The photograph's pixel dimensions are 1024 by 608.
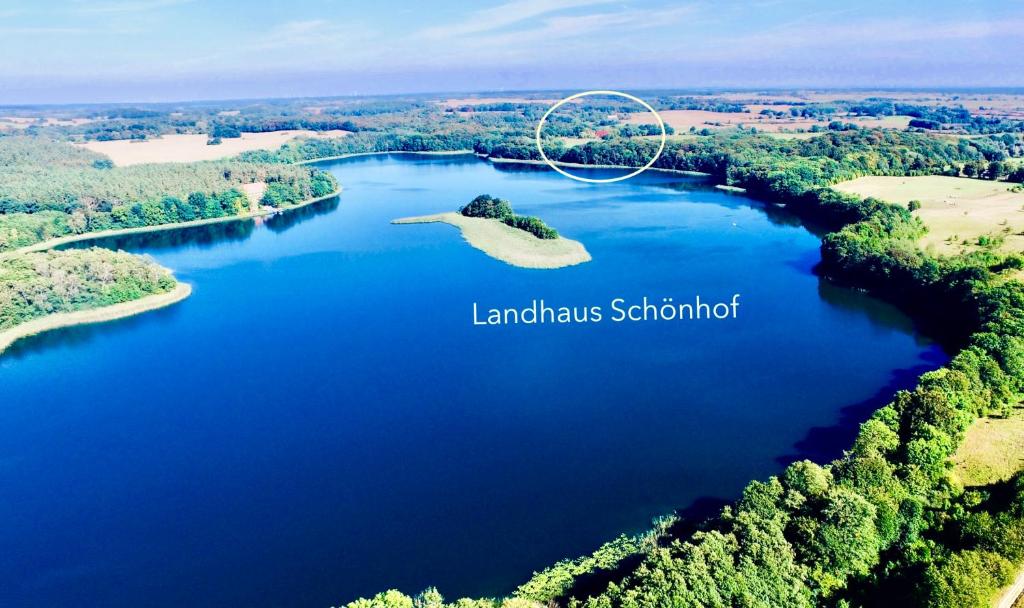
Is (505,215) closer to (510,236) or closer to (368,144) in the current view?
(510,236)

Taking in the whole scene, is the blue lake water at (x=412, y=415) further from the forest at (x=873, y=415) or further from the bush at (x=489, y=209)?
the bush at (x=489, y=209)

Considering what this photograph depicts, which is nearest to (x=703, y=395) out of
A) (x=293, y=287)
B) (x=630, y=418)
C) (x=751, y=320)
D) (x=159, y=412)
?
(x=630, y=418)

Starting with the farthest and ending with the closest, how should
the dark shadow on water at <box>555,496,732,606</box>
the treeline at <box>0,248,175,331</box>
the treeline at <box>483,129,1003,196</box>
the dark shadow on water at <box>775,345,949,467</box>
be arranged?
1. the treeline at <box>483,129,1003,196</box>
2. the treeline at <box>0,248,175,331</box>
3. the dark shadow on water at <box>775,345,949,467</box>
4. the dark shadow on water at <box>555,496,732,606</box>

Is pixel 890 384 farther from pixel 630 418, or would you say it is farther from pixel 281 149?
pixel 281 149

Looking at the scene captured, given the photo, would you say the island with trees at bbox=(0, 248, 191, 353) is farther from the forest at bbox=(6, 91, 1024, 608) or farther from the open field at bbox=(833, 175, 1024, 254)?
the open field at bbox=(833, 175, 1024, 254)

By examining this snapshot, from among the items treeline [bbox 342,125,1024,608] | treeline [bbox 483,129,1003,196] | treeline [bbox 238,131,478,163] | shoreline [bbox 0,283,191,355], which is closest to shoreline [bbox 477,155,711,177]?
treeline [bbox 483,129,1003,196]

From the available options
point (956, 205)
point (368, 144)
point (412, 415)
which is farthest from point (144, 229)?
point (956, 205)

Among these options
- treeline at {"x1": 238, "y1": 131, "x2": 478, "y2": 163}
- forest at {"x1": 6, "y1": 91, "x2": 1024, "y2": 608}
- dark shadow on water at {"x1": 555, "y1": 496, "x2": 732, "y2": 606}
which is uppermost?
treeline at {"x1": 238, "y1": 131, "x2": 478, "y2": 163}
